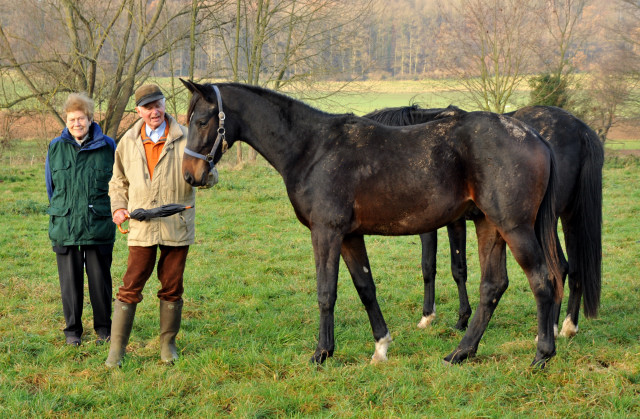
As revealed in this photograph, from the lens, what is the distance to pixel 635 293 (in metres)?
6.48

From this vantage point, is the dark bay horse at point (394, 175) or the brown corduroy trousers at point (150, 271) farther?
the brown corduroy trousers at point (150, 271)

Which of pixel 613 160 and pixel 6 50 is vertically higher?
pixel 6 50

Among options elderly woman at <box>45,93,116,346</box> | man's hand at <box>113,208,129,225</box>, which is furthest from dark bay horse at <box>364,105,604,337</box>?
elderly woman at <box>45,93,116,346</box>

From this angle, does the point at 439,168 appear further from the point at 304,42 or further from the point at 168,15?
the point at 304,42

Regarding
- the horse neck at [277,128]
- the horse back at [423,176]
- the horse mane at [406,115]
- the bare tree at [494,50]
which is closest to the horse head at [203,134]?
the horse neck at [277,128]

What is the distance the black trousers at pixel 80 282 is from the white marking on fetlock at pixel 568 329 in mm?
4242

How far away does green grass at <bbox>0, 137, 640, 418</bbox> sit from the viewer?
366 cm

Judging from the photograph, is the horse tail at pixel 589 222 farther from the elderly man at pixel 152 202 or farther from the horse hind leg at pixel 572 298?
the elderly man at pixel 152 202

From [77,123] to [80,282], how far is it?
1.44m

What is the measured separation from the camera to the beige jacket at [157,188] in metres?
4.34

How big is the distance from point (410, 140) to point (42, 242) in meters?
6.83


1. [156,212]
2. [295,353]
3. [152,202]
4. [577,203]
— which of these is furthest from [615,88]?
[156,212]

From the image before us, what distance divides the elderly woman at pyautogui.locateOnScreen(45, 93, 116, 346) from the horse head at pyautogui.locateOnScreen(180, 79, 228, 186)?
116 centimetres

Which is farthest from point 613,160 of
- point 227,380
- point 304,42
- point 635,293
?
point 227,380
